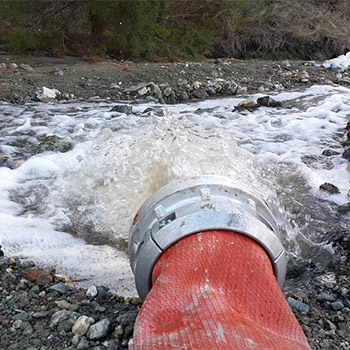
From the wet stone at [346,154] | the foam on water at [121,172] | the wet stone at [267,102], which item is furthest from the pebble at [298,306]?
the wet stone at [267,102]

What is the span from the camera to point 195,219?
5.15 feet

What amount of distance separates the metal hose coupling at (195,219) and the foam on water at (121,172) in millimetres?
135

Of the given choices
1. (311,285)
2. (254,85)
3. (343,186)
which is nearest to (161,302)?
(311,285)

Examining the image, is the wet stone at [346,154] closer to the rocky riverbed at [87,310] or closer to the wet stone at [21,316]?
the rocky riverbed at [87,310]

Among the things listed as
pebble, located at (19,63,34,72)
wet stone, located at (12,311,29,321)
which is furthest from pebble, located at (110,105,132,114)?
wet stone, located at (12,311,29,321)

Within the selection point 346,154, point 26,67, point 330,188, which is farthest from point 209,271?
point 26,67

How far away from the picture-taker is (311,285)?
2.34m

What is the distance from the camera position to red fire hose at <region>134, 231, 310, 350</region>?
3.67 feet

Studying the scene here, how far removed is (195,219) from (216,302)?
372mm

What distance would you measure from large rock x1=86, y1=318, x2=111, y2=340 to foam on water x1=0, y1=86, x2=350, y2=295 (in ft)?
1.80

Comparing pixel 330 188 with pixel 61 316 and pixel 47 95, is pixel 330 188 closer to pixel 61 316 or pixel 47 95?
pixel 61 316

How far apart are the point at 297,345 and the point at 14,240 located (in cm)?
207

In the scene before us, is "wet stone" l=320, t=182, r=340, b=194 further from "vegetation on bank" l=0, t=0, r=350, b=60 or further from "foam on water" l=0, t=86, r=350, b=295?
"vegetation on bank" l=0, t=0, r=350, b=60

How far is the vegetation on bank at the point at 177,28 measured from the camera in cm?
889
